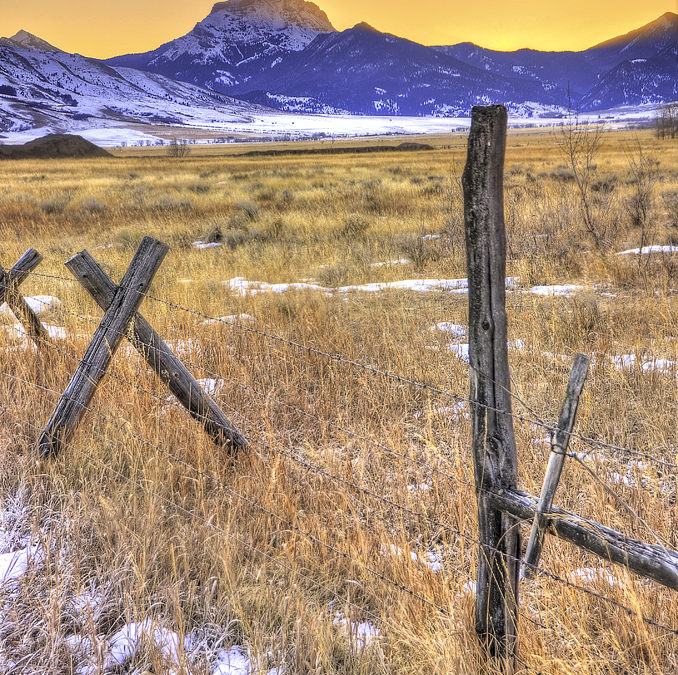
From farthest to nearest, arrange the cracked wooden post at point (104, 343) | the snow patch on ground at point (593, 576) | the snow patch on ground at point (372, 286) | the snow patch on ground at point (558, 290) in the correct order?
the snow patch on ground at point (372, 286)
the snow patch on ground at point (558, 290)
the cracked wooden post at point (104, 343)
the snow patch on ground at point (593, 576)

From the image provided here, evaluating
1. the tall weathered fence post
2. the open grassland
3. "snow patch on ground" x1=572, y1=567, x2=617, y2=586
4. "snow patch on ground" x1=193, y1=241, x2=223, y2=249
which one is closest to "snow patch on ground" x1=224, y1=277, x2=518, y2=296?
the open grassland

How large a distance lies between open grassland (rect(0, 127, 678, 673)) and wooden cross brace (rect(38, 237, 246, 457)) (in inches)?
6.8

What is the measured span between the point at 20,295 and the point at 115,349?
1.78 m

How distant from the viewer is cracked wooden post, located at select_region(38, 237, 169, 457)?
3262 millimetres

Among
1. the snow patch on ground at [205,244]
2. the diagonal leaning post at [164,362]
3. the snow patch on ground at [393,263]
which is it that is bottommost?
the snow patch on ground at [205,244]

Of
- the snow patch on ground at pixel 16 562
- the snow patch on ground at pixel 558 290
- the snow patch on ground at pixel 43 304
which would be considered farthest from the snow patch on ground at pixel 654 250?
the snow patch on ground at pixel 16 562

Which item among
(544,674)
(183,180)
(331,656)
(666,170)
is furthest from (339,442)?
(183,180)

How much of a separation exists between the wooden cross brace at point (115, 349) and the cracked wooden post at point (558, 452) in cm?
209

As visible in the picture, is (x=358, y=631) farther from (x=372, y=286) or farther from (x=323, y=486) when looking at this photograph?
(x=372, y=286)

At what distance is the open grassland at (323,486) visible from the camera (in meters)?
2.17

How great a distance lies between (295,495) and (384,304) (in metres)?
4.65

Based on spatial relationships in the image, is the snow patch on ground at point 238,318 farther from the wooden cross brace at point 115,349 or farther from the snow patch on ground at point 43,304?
the wooden cross brace at point 115,349

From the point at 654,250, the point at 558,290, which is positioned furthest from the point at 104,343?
the point at 654,250

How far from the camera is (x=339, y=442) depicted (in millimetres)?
4098
